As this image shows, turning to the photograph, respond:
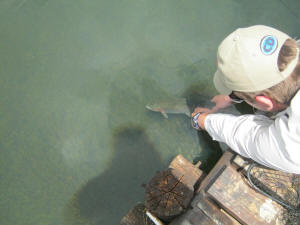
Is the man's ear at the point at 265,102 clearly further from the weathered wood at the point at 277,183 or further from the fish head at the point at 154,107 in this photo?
the fish head at the point at 154,107

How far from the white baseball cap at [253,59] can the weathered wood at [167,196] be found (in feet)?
4.50

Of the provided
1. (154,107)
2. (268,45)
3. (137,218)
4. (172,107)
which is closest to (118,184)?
(137,218)

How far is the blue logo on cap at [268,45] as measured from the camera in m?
1.43

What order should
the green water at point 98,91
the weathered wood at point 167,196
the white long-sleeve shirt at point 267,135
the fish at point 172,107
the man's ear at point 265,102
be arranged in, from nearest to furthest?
the white long-sleeve shirt at point 267,135
the man's ear at point 265,102
the weathered wood at point 167,196
the green water at point 98,91
the fish at point 172,107

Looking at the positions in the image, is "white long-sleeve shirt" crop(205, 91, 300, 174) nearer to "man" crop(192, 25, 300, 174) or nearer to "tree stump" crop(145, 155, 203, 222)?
"man" crop(192, 25, 300, 174)

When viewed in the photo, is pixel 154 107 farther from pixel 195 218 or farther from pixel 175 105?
pixel 195 218

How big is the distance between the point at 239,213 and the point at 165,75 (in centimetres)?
290

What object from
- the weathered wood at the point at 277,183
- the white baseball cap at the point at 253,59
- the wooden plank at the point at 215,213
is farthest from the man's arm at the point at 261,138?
the wooden plank at the point at 215,213

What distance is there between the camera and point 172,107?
13.1 ft

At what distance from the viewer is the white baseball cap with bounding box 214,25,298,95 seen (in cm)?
142

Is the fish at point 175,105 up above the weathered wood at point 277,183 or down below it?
above

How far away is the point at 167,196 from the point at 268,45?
177 centimetres

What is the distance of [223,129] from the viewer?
198 cm

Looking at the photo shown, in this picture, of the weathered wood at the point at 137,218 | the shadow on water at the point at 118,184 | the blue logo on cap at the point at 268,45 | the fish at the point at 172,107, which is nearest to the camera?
the blue logo on cap at the point at 268,45
